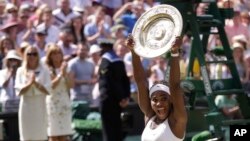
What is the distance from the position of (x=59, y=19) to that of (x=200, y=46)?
695 cm

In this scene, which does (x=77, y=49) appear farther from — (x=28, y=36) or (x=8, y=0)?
(x=8, y=0)

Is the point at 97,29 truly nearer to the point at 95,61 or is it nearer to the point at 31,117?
the point at 95,61

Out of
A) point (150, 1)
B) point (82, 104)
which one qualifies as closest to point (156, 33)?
point (82, 104)

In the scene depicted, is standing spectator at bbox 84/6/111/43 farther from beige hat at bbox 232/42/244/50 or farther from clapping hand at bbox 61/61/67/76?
clapping hand at bbox 61/61/67/76

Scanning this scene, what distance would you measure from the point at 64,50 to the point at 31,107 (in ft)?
9.25

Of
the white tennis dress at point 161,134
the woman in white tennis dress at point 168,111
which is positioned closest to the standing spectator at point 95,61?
the woman in white tennis dress at point 168,111

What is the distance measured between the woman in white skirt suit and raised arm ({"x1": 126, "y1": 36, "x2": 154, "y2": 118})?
538 centimetres

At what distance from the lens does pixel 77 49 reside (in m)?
16.1

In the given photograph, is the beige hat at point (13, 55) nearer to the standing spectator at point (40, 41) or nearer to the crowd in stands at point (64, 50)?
the crowd in stands at point (64, 50)

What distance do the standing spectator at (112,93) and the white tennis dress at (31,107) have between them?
0.83m

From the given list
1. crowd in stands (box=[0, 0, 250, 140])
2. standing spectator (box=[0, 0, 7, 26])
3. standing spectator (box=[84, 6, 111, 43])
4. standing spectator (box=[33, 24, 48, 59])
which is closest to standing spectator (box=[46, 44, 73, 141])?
crowd in stands (box=[0, 0, 250, 140])

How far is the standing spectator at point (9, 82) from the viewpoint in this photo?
14.3m

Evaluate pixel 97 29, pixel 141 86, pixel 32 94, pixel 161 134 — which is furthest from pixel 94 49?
pixel 161 134

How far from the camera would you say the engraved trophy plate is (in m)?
8.30
